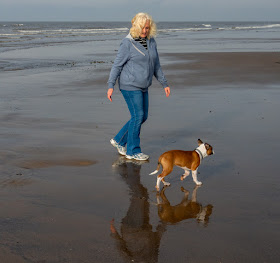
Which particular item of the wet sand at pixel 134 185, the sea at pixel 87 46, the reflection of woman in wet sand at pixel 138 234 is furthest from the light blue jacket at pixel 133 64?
the sea at pixel 87 46

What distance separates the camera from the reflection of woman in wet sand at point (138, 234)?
3517mm

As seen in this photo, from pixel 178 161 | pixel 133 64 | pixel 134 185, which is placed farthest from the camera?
pixel 133 64

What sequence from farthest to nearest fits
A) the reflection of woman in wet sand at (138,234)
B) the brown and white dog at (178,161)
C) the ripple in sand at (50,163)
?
the ripple in sand at (50,163) → the brown and white dog at (178,161) → the reflection of woman in wet sand at (138,234)

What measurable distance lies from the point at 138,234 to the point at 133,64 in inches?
113

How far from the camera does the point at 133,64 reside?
239 inches

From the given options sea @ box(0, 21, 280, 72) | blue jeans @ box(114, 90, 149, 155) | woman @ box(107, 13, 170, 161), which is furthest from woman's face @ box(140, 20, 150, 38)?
sea @ box(0, 21, 280, 72)

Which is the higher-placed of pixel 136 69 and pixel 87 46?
pixel 136 69

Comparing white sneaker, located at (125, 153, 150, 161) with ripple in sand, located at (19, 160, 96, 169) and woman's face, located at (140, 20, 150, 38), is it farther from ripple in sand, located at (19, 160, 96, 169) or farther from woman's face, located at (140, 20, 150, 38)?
woman's face, located at (140, 20, 150, 38)

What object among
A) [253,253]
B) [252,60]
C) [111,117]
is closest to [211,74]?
[252,60]

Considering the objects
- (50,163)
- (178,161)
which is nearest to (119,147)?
(50,163)

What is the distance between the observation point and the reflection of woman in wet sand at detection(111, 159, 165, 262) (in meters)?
3.52

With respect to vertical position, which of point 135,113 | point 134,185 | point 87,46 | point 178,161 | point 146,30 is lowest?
point 134,185

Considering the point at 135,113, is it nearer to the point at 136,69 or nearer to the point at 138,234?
the point at 136,69

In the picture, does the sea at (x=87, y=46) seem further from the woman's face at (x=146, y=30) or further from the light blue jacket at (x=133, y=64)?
the woman's face at (x=146, y=30)
